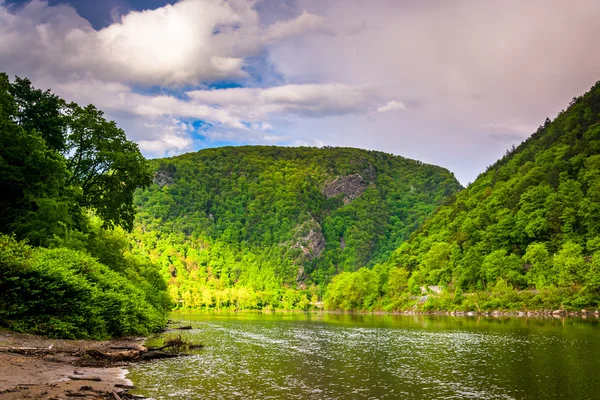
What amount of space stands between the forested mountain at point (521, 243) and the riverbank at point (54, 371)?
9801 centimetres

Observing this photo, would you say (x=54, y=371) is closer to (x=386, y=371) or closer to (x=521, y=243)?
(x=386, y=371)

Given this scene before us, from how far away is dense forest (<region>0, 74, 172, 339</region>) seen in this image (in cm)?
3375

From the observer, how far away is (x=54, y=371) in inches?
960

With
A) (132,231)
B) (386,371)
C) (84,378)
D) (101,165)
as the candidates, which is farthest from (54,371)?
(132,231)

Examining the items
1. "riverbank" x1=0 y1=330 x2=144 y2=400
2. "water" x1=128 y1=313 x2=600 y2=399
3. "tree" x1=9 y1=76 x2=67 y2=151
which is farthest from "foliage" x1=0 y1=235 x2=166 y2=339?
"tree" x1=9 y1=76 x2=67 y2=151

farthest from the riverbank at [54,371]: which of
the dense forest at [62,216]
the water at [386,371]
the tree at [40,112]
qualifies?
the tree at [40,112]

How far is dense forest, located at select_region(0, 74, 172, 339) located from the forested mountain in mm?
90059

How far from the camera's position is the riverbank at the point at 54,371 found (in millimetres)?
19281

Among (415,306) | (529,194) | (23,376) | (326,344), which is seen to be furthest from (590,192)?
(23,376)

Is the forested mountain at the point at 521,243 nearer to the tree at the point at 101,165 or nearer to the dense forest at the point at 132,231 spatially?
the dense forest at the point at 132,231

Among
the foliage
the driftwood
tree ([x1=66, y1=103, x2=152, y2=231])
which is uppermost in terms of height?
tree ([x1=66, y1=103, x2=152, y2=231])

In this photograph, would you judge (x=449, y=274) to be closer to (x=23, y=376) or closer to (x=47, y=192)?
(x=47, y=192)

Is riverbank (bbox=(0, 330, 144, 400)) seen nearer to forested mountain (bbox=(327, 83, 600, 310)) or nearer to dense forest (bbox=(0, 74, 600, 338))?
dense forest (bbox=(0, 74, 600, 338))

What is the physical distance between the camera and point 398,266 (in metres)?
193
